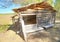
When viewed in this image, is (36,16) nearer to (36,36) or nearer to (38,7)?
(38,7)

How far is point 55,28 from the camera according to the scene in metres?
3.21

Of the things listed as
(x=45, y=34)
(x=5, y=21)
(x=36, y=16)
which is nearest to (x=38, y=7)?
(x=36, y=16)

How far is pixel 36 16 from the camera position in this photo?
317 centimetres

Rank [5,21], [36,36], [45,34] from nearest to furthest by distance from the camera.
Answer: [36,36] < [45,34] < [5,21]

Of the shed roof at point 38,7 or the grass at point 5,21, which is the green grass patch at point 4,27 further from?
the shed roof at point 38,7

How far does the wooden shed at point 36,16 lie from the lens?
2986 mm

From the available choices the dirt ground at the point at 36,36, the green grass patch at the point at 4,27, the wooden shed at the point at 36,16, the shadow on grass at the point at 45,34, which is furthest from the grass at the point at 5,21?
the wooden shed at the point at 36,16

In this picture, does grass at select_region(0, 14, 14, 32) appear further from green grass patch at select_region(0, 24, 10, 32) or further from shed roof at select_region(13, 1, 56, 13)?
shed roof at select_region(13, 1, 56, 13)

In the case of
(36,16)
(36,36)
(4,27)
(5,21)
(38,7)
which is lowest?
(36,36)

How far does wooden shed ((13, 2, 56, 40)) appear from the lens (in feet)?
9.80

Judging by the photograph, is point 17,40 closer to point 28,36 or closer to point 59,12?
point 28,36

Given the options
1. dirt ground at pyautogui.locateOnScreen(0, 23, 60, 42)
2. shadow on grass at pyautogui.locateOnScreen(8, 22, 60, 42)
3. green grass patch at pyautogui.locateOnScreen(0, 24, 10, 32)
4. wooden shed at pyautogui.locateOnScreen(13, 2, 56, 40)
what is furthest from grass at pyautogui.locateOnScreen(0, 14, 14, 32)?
wooden shed at pyautogui.locateOnScreen(13, 2, 56, 40)

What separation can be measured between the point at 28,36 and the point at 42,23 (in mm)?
677

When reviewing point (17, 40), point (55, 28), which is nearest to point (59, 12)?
point (55, 28)
